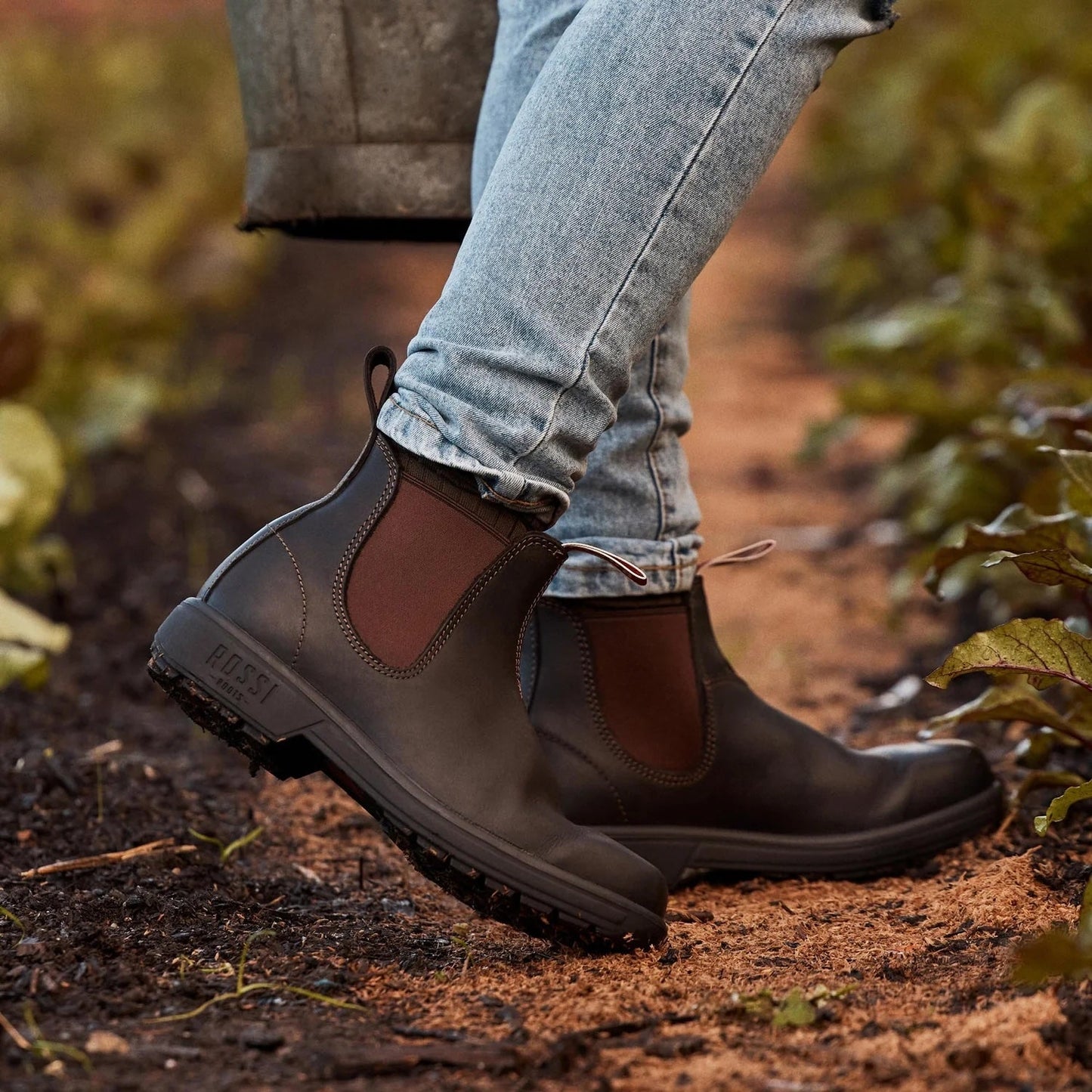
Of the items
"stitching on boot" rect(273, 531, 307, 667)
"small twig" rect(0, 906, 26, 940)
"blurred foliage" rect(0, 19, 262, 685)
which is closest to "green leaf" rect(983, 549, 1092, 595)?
"stitching on boot" rect(273, 531, 307, 667)

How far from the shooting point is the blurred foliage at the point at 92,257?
224cm

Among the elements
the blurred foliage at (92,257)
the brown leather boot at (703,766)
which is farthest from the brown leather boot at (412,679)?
the blurred foliage at (92,257)

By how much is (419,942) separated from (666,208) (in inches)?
26.8

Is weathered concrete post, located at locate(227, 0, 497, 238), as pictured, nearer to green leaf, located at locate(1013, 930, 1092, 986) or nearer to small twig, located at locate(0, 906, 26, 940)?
small twig, located at locate(0, 906, 26, 940)

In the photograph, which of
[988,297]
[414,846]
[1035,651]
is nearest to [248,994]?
[414,846]

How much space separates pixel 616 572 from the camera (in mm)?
1405

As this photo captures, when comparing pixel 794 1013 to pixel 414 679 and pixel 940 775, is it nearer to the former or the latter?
pixel 414 679

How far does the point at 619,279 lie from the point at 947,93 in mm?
3578

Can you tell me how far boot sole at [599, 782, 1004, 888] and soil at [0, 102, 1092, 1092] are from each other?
0.02 meters

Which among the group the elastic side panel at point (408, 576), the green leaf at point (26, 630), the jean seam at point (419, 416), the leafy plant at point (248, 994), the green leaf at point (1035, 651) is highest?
the jean seam at point (419, 416)

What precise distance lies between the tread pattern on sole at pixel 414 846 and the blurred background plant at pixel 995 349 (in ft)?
1.36

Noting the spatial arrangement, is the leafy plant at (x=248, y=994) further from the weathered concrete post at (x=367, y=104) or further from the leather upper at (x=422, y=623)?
the weathered concrete post at (x=367, y=104)

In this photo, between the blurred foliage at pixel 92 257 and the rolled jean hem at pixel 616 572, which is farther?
the blurred foliage at pixel 92 257

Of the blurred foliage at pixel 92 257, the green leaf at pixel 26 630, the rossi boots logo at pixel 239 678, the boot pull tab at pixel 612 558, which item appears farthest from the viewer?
the blurred foliage at pixel 92 257
